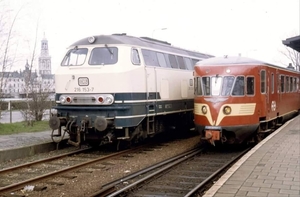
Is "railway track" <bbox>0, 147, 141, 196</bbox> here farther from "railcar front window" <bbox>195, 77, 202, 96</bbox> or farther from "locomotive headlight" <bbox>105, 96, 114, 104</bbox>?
"railcar front window" <bbox>195, 77, 202, 96</bbox>

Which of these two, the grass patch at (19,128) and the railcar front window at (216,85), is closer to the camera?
the railcar front window at (216,85)

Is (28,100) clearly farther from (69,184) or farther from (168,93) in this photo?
(69,184)

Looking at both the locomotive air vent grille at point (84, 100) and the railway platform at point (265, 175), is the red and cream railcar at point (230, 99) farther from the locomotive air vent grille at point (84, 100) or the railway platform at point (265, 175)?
the locomotive air vent grille at point (84, 100)

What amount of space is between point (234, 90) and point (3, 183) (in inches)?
279

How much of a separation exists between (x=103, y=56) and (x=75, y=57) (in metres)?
1.04

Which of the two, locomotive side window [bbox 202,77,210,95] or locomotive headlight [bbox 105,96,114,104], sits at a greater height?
locomotive side window [bbox 202,77,210,95]

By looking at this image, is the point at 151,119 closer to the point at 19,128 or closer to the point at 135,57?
the point at 135,57

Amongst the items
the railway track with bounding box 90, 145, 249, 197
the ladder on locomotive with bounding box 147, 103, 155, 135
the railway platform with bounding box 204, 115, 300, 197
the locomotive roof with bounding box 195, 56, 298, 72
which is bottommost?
the railway track with bounding box 90, 145, 249, 197

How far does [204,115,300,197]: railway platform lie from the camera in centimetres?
678

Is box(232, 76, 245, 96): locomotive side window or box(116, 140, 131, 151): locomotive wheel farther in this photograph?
box(116, 140, 131, 151): locomotive wheel

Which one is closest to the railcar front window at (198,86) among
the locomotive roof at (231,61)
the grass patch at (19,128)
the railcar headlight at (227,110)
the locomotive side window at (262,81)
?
the locomotive roof at (231,61)

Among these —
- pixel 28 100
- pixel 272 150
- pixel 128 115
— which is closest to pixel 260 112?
pixel 272 150

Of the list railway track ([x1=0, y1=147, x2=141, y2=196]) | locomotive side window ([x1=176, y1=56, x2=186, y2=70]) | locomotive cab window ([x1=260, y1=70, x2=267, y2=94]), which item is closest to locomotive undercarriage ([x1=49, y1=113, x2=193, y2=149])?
railway track ([x1=0, y1=147, x2=141, y2=196])

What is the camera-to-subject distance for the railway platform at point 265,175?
267 inches
